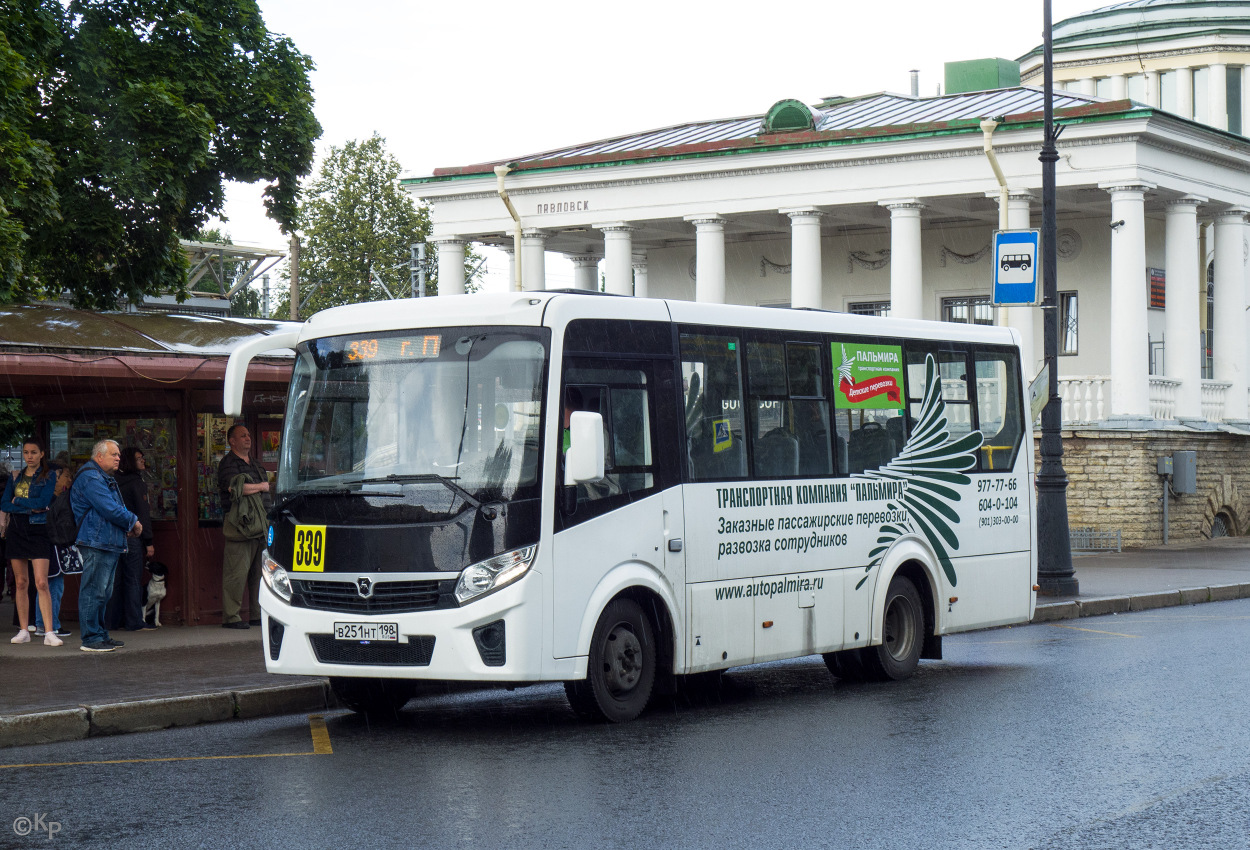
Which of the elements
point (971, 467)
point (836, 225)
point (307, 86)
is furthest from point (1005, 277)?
point (836, 225)

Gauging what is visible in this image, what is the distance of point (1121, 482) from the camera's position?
1171 inches

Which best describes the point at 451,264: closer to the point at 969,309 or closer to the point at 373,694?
the point at 969,309

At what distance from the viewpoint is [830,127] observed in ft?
121

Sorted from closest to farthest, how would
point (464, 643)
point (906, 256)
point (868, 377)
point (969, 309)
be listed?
point (464, 643), point (868, 377), point (906, 256), point (969, 309)

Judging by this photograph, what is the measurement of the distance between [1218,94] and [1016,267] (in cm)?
3981

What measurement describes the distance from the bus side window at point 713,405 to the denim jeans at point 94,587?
5.79 meters

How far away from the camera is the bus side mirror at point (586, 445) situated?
948 cm

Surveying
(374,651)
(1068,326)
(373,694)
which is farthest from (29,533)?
(1068,326)

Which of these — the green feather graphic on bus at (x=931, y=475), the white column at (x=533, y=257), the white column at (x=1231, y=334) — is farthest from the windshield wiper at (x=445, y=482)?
the white column at (x=533, y=257)

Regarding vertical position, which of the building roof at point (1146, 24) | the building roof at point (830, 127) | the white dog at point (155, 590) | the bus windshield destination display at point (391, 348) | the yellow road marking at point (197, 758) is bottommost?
the yellow road marking at point (197, 758)

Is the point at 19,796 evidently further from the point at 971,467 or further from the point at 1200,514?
the point at 1200,514

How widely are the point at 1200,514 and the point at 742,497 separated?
22677mm

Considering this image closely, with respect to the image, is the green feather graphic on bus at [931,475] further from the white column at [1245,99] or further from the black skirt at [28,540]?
the white column at [1245,99]

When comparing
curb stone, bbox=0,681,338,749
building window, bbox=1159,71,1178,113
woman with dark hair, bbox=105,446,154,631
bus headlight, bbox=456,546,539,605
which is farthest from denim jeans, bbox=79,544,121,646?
building window, bbox=1159,71,1178,113
